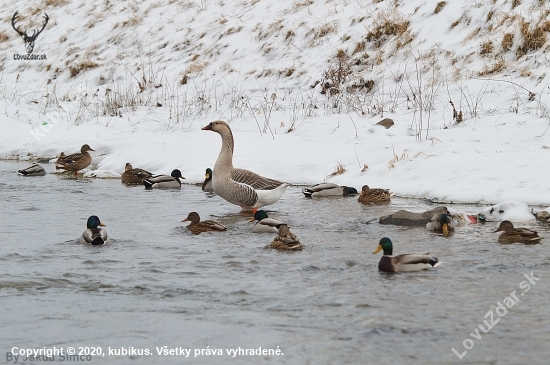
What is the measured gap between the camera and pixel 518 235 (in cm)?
938

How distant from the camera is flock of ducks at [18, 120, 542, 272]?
8641mm

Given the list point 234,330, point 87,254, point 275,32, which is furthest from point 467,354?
point 275,32

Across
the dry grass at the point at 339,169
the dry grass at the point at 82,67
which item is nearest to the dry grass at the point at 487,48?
the dry grass at the point at 339,169

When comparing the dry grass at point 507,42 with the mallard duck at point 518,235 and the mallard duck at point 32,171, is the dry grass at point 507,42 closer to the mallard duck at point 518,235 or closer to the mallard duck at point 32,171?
the mallard duck at point 32,171

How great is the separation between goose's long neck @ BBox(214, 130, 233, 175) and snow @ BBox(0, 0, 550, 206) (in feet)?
7.02

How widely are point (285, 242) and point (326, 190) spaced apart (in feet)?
13.9

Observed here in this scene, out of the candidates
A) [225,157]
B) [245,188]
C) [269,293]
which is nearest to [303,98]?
[225,157]

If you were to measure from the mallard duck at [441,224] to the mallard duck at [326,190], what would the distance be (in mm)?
3174

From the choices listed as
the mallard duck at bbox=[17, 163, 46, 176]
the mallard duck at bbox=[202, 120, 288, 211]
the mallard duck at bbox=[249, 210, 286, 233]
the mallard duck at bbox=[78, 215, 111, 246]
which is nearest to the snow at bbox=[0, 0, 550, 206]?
the mallard duck at bbox=[17, 163, 46, 176]

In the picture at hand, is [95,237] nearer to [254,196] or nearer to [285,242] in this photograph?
[285,242]

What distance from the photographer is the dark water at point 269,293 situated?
6.05m

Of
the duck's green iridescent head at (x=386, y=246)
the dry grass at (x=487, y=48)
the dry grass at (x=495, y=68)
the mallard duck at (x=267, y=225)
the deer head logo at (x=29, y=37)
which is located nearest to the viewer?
the duck's green iridescent head at (x=386, y=246)

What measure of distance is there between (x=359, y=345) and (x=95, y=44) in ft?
94.1

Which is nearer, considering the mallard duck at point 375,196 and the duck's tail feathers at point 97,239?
the duck's tail feathers at point 97,239
